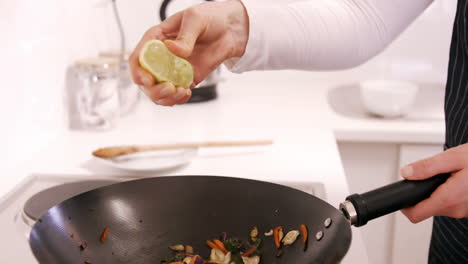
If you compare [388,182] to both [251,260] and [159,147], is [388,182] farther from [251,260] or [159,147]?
[251,260]

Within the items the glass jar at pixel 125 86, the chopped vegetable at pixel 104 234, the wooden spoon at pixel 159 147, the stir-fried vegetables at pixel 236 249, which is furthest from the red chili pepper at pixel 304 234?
the glass jar at pixel 125 86

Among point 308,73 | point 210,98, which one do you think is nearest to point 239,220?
point 210,98

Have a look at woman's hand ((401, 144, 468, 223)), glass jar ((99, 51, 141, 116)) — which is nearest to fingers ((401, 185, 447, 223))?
woman's hand ((401, 144, 468, 223))

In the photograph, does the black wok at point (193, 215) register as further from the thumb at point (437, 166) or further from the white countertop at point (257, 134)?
the white countertop at point (257, 134)

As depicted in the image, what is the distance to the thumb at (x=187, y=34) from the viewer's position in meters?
0.85

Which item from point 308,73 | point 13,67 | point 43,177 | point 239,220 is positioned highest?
point 13,67

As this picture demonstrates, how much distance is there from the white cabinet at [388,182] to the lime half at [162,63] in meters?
0.82

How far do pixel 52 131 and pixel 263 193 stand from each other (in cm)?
82

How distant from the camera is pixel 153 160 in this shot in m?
1.29

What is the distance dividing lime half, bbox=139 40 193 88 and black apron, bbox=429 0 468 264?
495 mm

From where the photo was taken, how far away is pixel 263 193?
2.75 feet

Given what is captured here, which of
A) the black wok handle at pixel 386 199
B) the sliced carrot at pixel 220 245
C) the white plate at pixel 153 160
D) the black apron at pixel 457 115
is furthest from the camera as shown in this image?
the white plate at pixel 153 160

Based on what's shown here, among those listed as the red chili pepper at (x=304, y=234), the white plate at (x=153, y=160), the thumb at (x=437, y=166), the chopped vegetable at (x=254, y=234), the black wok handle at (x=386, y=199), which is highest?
the thumb at (x=437, y=166)

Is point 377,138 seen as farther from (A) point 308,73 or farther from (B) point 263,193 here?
(B) point 263,193
